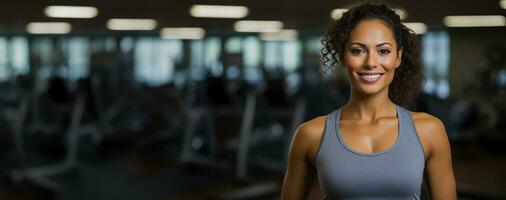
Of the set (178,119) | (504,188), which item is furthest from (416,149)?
(178,119)

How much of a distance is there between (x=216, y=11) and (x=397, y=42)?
2869mm

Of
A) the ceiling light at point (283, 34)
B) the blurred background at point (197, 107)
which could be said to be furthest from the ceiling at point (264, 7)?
the ceiling light at point (283, 34)

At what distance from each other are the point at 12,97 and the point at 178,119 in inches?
103

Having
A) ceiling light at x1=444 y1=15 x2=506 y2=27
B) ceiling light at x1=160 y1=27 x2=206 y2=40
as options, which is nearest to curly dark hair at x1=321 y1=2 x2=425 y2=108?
ceiling light at x1=444 y1=15 x2=506 y2=27

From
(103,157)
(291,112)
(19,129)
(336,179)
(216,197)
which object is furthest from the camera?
(103,157)

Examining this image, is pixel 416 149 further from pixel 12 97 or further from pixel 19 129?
pixel 12 97

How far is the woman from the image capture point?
860mm

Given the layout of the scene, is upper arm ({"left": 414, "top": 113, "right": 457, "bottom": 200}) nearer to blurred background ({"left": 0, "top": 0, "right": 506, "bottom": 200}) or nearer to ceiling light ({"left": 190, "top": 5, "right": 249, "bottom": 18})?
blurred background ({"left": 0, "top": 0, "right": 506, "bottom": 200})

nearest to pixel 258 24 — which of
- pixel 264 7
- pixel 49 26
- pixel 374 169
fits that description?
pixel 264 7

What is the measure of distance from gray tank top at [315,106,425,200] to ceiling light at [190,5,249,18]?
253 cm

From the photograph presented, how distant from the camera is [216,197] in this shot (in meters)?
4.30

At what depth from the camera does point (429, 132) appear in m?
0.90

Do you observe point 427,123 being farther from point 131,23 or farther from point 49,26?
point 49,26

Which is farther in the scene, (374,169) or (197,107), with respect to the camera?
(197,107)
